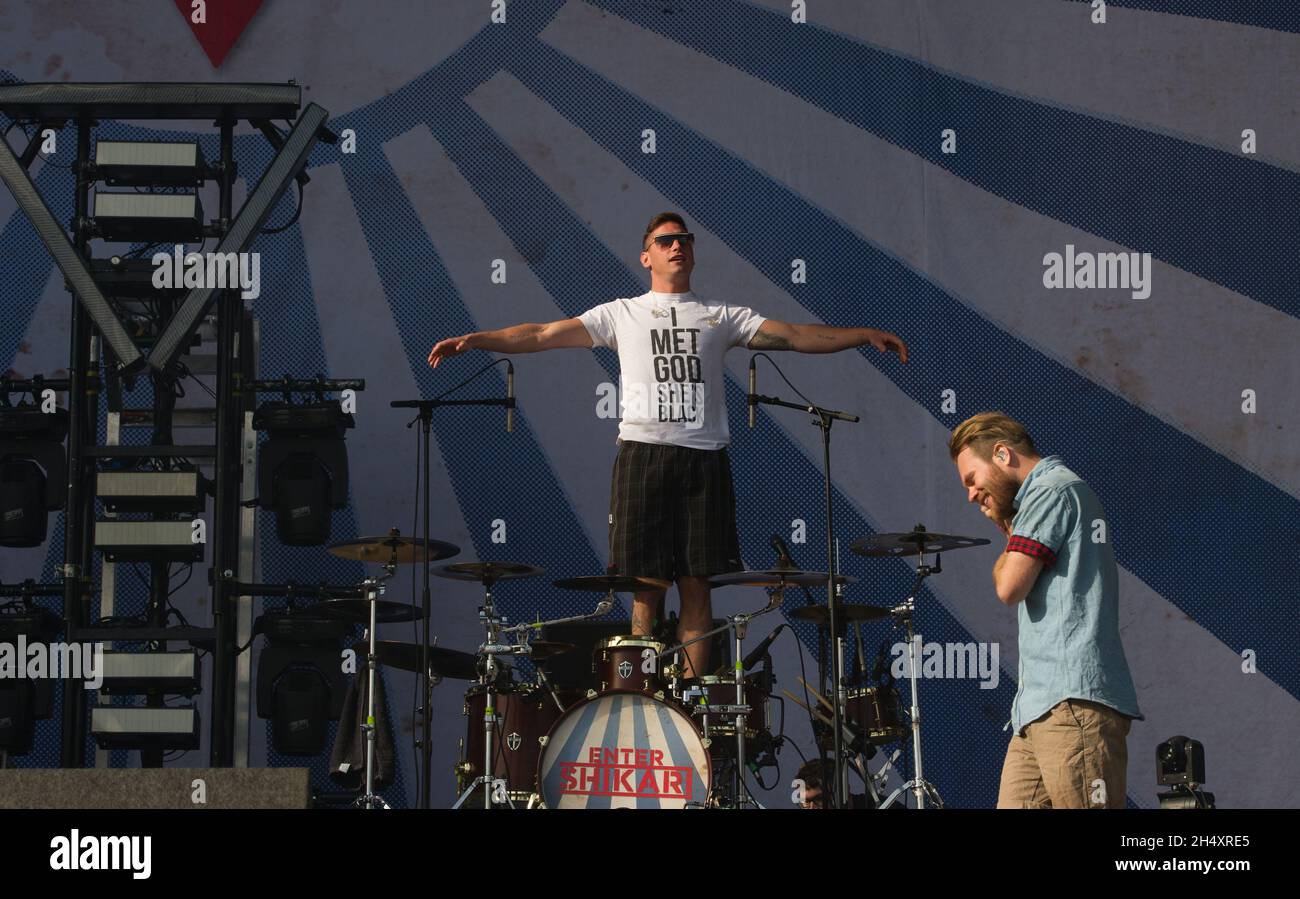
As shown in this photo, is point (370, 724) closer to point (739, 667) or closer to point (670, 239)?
point (739, 667)

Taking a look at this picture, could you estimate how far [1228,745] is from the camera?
732cm

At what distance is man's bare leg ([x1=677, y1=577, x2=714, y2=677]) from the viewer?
5.82 metres

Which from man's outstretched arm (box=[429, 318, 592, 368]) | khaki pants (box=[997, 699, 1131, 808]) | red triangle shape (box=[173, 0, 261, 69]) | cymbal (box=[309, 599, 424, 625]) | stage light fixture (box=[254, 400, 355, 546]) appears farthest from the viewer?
red triangle shape (box=[173, 0, 261, 69])

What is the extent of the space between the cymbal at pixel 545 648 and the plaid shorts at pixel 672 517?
0.40 metres

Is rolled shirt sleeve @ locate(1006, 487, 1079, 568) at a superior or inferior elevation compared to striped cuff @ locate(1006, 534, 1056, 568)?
superior

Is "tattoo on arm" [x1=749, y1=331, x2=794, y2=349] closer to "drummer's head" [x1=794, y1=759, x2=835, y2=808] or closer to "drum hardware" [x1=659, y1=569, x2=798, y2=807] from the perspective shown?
"drum hardware" [x1=659, y1=569, x2=798, y2=807]

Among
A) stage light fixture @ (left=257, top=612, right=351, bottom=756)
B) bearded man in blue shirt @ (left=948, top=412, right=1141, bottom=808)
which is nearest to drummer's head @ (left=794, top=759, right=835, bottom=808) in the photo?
stage light fixture @ (left=257, top=612, right=351, bottom=756)

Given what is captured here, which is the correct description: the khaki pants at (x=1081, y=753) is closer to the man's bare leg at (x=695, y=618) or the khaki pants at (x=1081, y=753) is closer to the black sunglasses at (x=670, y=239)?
the man's bare leg at (x=695, y=618)

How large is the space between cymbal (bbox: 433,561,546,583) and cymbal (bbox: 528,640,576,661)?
30 centimetres

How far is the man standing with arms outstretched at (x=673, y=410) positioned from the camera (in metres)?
5.82

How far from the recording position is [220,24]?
7.76 m
